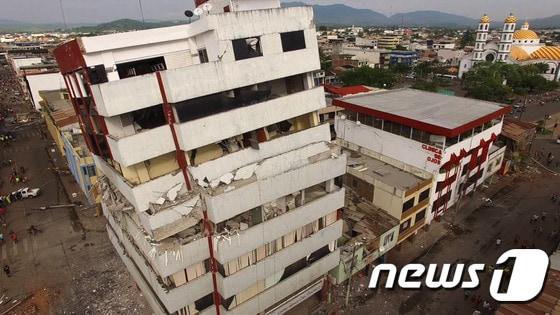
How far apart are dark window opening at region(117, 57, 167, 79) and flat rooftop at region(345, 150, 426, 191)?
19069 mm

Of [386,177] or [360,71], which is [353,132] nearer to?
[386,177]

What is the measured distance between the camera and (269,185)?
50.3 ft

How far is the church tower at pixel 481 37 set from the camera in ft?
303

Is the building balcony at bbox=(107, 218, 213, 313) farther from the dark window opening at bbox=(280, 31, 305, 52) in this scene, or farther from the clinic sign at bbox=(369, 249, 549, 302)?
the dark window opening at bbox=(280, 31, 305, 52)

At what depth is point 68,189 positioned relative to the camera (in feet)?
126

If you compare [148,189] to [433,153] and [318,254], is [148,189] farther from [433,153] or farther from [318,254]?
[433,153]

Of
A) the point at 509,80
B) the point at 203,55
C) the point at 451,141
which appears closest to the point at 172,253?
the point at 203,55

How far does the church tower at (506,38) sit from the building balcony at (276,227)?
99.6 metres

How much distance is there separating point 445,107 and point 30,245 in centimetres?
4039

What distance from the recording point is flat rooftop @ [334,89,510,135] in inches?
1056

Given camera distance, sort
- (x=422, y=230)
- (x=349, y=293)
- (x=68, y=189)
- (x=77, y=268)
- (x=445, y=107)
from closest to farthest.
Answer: (x=349, y=293) → (x=77, y=268) → (x=422, y=230) → (x=445, y=107) → (x=68, y=189)

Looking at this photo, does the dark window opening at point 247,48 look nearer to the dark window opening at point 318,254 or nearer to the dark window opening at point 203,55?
the dark window opening at point 203,55

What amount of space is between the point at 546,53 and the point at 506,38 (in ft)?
52.0

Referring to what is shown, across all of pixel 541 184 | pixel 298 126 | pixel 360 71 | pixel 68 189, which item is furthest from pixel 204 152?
pixel 360 71
